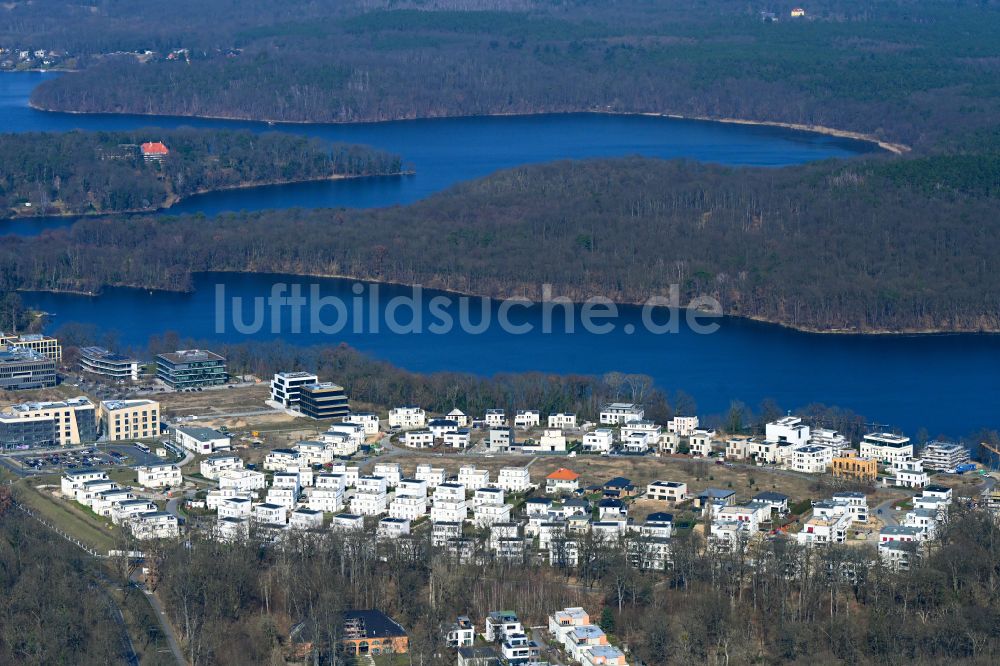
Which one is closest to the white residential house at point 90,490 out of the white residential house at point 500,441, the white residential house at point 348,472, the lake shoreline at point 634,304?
the white residential house at point 348,472

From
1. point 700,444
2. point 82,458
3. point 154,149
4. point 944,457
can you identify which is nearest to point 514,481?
point 700,444

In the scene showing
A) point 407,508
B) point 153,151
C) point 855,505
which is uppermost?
point 855,505

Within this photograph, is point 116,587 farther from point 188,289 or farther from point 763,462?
point 188,289

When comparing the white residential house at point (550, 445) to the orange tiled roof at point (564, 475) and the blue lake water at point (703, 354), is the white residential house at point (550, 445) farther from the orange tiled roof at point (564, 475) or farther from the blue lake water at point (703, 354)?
the blue lake water at point (703, 354)

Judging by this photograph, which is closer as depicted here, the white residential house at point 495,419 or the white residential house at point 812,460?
the white residential house at point 812,460

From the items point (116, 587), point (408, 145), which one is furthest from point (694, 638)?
point (408, 145)

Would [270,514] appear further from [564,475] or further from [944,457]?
[944,457]
